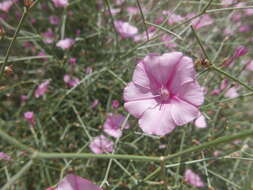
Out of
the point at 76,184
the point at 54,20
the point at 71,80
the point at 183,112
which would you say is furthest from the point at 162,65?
the point at 54,20

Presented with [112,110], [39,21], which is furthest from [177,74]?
[39,21]

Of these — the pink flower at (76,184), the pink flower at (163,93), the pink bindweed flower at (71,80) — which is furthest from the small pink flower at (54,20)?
the pink flower at (76,184)

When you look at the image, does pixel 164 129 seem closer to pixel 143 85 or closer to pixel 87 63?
pixel 143 85

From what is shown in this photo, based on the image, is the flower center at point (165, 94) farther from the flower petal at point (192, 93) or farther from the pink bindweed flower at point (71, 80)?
the pink bindweed flower at point (71, 80)

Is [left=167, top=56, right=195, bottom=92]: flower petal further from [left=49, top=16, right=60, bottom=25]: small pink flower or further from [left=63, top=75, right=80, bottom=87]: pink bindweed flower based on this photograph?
[left=49, top=16, right=60, bottom=25]: small pink flower

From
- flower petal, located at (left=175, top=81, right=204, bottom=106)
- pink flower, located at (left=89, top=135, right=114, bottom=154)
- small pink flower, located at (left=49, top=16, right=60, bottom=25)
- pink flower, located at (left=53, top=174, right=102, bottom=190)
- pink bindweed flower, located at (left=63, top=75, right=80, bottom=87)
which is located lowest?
pink flower, located at (left=89, top=135, right=114, bottom=154)

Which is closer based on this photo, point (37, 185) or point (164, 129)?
point (164, 129)

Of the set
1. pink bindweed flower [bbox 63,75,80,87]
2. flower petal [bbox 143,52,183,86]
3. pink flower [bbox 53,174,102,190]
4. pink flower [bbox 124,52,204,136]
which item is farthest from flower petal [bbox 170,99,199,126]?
pink bindweed flower [bbox 63,75,80,87]
